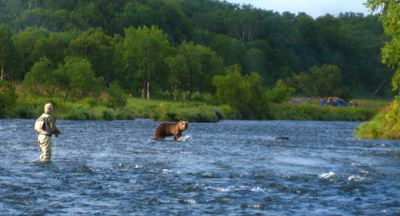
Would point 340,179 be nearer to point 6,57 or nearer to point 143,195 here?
point 143,195

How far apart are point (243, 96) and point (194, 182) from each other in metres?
90.6

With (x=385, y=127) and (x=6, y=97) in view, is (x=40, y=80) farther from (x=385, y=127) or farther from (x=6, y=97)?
(x=385, y=127)

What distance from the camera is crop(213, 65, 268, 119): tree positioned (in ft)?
373

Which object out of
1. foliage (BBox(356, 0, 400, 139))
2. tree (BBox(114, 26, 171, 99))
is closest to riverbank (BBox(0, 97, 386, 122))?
tree (BBox(114, 26, 171, 99))

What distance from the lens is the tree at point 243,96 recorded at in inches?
4478

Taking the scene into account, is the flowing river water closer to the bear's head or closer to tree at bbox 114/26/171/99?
the bear's head

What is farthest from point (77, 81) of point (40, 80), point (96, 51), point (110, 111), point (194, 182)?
point (194, 182)

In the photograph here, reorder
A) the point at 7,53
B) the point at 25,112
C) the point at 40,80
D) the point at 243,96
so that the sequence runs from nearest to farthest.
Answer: the point at 25,112
the point at 40,80
the point at 243,96
the point at 7,53

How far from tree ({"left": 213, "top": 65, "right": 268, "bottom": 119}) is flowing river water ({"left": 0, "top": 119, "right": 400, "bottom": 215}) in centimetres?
7642

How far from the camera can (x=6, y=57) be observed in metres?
124

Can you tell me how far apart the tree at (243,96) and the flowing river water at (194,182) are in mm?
76425

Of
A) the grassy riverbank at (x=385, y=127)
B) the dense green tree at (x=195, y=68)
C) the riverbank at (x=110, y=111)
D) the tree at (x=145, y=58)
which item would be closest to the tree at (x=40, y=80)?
the riverbank at (x=110, y=111)

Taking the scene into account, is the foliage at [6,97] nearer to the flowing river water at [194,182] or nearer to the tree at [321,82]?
the flowing river water at [194,182]

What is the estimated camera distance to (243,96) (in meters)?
113
